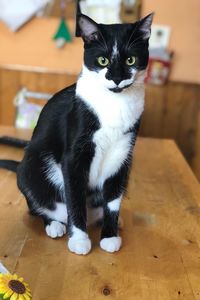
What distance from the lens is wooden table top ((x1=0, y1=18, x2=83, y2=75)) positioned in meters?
2.33

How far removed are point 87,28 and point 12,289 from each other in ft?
1.88

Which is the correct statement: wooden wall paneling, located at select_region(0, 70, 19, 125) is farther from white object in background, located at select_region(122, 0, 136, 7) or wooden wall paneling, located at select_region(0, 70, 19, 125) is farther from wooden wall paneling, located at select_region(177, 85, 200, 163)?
wooden wall paneling, located at select_region(177, 85, 200, 163)

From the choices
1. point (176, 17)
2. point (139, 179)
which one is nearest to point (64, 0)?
point (176, 17)

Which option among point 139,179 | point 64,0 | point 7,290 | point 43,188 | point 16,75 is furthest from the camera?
point 16,75

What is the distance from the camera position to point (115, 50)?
0.83 metres

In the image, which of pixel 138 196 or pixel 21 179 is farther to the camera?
pixel 138 196

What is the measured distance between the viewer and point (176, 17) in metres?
2.29

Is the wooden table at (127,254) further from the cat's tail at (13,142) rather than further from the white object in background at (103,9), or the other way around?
the white object in background at (103,9)

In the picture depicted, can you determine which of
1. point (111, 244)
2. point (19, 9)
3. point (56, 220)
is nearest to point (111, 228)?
point (111, 244)

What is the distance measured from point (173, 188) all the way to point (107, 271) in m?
0.57

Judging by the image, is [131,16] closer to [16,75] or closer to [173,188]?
[16,75]

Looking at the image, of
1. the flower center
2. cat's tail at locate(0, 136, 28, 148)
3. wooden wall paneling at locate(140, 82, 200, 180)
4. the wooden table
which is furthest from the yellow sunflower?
wooden wall paneling at locate(140, 82, 200, 180)

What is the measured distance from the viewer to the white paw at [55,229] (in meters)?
0.93

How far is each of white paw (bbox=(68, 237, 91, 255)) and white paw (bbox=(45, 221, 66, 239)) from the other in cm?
5
